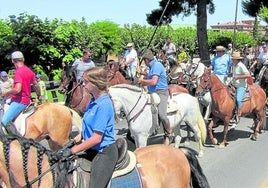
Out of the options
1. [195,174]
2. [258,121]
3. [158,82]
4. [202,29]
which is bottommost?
[258,121]

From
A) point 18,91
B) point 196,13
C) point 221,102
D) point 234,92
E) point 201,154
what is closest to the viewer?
point 18,91

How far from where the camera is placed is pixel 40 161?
3.83m

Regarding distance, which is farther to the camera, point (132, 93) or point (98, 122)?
point (132, 93)

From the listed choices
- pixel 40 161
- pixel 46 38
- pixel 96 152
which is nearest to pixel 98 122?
pixel 96 152

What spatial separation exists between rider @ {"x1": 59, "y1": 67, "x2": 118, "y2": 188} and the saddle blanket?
13 centimetres

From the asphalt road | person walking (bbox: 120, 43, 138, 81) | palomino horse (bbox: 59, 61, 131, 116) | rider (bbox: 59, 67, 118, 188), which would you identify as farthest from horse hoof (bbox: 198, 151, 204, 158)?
person walking (bbox: 120, 43, 138, 81)

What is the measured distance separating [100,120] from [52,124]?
442 centimetres

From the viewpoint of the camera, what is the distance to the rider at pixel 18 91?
7.62m

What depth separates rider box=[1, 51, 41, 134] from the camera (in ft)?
25.0

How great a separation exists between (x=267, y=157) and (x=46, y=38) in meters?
11.5

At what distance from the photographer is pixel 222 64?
11.5 metres

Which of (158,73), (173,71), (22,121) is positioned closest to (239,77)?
(158,73)

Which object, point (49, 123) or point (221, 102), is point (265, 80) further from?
point (49, 123)

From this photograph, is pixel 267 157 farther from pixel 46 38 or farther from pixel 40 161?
pixel 46 38
